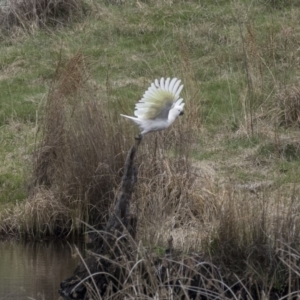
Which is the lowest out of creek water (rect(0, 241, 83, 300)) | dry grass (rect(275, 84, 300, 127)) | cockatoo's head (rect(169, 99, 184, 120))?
dry grass (rect(275, 84, 300, 127))

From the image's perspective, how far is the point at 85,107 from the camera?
1135cm

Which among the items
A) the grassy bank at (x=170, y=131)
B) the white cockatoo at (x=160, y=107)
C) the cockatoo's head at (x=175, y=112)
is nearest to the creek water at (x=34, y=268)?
the grassy bank at (x=170, y=131)

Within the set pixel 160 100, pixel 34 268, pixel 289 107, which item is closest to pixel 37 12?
pixel 289 107

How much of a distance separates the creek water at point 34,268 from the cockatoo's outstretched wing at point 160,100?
1563mm

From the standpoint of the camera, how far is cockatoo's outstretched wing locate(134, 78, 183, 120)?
8.29 metres

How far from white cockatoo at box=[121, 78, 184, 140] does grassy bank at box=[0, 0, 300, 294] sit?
959 mm

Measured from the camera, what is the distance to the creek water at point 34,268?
31.3 feet

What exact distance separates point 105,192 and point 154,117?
3042 millimetres

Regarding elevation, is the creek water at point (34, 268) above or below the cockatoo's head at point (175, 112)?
below

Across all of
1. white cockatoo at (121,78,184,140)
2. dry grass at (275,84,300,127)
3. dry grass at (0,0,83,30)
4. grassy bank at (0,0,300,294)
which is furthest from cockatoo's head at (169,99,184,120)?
dry grass at (0,0,83,30)

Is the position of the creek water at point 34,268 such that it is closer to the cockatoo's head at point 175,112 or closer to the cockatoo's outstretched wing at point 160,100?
the cockatoo's outstretched wing at point 160,100

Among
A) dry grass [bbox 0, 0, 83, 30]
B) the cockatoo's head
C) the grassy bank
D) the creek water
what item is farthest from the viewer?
dry grass [bbox 0, 0, 83, 30]

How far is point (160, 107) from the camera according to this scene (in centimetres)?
831

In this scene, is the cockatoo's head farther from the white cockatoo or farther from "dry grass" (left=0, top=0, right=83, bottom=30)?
"dry grass" (left=0, top=0, right=83, bottom=30)
